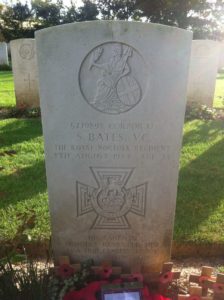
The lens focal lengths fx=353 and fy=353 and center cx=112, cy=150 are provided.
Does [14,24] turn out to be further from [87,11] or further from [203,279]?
[203,279]

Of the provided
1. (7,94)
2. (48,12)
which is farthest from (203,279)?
(48,12)

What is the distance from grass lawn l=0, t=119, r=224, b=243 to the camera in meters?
3.67

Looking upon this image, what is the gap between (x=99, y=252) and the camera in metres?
3.06

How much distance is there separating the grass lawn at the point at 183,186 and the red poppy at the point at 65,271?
0.59m

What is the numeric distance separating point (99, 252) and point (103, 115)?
4.06ft

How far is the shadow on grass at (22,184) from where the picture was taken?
4.28 meters

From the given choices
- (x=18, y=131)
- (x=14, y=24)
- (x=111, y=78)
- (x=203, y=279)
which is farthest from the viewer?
(x=14, y=24)

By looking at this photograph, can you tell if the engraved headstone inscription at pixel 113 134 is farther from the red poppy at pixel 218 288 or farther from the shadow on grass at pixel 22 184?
the shadow on grass at pixel 22 184

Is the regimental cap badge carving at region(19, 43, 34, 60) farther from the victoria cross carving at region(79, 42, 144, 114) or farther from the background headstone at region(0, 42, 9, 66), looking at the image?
the background headstone at region(0, 42, 9, 66)

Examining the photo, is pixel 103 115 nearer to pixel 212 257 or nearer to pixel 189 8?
pixel 212 257

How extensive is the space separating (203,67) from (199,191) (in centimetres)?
549

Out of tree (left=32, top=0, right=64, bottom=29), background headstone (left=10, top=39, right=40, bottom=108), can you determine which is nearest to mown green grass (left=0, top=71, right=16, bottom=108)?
background headstone (left=10, top=39, right=40, bottom=108)

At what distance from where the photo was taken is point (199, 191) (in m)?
4.48

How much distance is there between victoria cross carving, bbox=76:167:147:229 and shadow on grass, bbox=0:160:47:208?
5.28 feet
